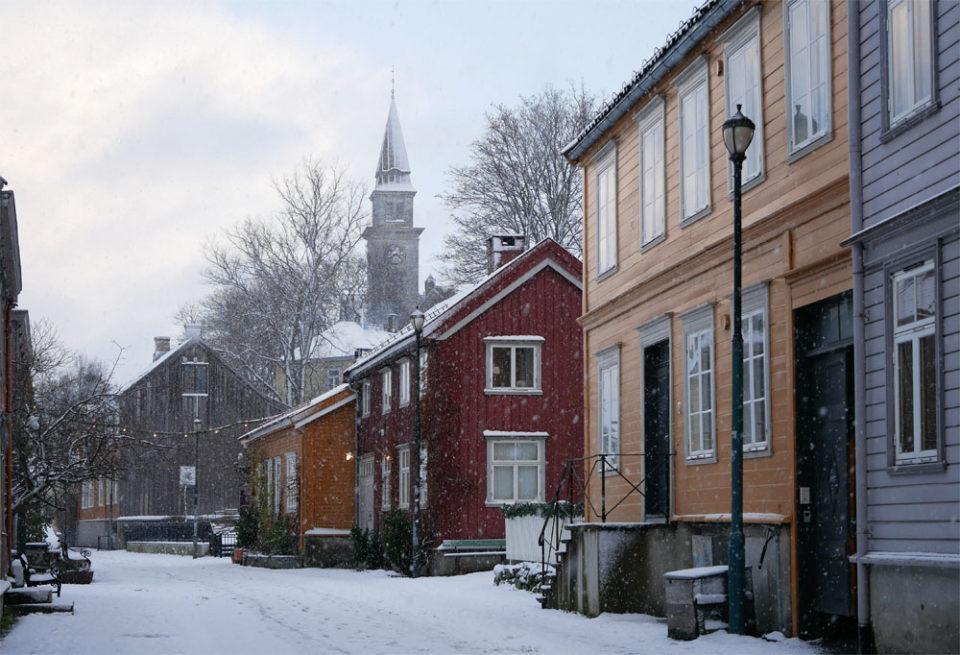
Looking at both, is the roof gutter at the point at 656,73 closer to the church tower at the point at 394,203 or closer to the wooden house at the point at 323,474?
the wooden house at the point at 323,474

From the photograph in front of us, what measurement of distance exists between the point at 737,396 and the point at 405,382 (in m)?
21.4

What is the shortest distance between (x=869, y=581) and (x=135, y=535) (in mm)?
51982

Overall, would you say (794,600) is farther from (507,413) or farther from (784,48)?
(507,413)

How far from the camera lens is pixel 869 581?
39.4 ft

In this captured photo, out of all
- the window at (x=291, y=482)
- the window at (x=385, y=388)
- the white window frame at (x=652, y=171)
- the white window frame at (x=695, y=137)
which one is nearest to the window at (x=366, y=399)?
the window at (x=385, y=388)

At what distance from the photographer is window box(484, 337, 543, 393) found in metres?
32.2

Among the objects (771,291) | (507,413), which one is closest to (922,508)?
(771,291)

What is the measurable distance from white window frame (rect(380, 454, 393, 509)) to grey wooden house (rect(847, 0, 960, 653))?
79.1 ft

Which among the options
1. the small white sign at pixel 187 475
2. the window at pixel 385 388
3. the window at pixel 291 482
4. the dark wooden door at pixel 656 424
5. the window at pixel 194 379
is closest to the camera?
the dark wooden door at pixel 656 424

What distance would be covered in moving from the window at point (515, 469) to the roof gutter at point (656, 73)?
10.6 m

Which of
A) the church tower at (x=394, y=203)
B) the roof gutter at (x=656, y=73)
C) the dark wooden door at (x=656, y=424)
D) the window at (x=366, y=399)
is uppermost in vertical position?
the church tower at (x=394, y=203)

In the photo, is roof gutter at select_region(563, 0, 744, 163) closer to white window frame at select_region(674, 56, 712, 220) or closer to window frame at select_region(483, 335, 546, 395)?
white window frame at select_region(674, 56, 712, 220)

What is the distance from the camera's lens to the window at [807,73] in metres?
13.9

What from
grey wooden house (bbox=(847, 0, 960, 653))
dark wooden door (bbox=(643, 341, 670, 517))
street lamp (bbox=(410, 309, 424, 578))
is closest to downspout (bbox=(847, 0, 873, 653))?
grey wooden house (bbox=(847, 0, 960, 653))
